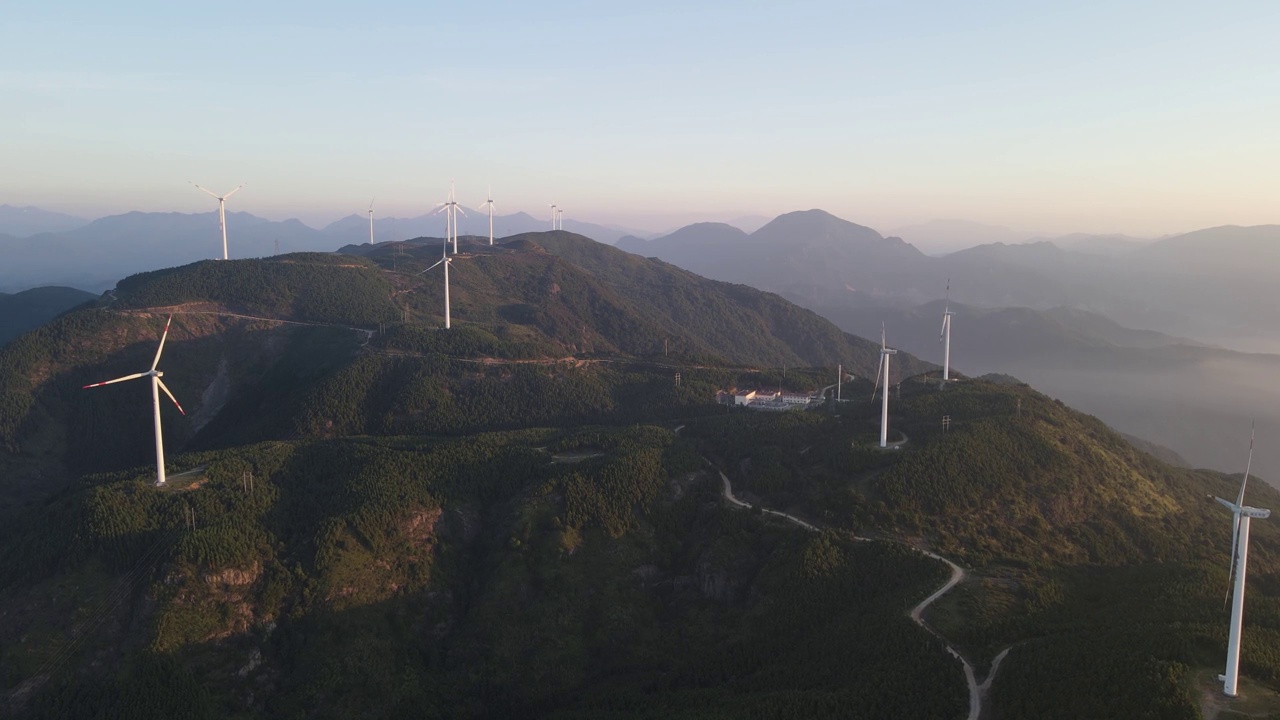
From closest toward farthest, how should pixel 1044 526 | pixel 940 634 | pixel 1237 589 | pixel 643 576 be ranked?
pixel 1237 589 < pixel 940 634 < pixel 1044 526 < pixel 643 576

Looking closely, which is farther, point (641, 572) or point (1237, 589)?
point (641, 572)

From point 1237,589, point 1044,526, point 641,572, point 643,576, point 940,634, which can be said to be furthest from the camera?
point 641,572

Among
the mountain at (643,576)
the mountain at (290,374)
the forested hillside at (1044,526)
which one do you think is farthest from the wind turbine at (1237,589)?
the mountain at (290,374)

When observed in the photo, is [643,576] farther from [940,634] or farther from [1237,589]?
[1237,589]

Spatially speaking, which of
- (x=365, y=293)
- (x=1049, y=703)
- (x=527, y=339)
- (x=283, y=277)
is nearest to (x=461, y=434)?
(x=527, y=339)

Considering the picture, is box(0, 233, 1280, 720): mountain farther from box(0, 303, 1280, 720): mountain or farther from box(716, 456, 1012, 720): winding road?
box(716, 456, 1012, 720): winding road

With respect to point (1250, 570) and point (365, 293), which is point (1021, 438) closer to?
point (1250, 570)

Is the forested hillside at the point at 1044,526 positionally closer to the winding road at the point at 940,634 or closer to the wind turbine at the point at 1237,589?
the winding road at the point at 940,634

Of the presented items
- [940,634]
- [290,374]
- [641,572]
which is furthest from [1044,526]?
[290,374]

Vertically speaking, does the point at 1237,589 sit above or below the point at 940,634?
above

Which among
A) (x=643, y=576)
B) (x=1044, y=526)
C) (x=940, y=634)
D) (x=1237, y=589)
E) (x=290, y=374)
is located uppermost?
(x=1237, y=589)

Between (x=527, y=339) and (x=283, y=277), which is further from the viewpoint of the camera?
(x=283, y=277)
